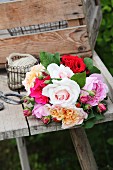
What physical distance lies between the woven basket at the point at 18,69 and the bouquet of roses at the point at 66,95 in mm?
170

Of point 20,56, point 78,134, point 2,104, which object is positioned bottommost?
point 78,134

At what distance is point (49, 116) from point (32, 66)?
344 millimetres

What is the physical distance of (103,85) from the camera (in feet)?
7.32

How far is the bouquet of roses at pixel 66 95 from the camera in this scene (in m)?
2.14

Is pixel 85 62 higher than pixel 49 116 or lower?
higher

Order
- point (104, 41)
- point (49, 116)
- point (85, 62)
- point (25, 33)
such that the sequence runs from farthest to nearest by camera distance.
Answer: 1. point (104, 41)
2. point (25, 33)
3. point (85, 62)
4. point (49, 116)

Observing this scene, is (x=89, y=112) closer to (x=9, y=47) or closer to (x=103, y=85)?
(x=103, y=85)

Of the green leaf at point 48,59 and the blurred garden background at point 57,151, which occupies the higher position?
the green leaf at point 48,59

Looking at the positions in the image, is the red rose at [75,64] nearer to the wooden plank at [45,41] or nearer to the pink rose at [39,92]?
the pink rose at [39,92]

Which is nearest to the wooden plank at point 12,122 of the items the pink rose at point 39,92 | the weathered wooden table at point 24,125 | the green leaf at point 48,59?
the weathered wooden table at point 24,125

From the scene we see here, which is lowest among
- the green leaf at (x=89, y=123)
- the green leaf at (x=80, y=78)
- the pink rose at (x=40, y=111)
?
the green leaf at (x=89, y=123)

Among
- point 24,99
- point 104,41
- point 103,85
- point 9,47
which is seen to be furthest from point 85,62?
point 104,41

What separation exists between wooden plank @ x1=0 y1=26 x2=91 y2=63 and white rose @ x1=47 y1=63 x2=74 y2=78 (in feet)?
1.50

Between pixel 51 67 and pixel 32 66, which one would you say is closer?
pixel 51 67
